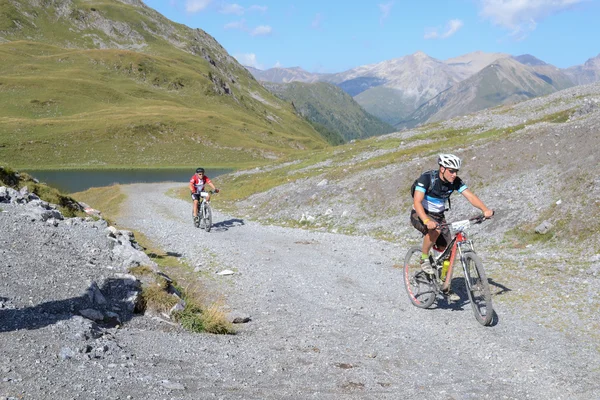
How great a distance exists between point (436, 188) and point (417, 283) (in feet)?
9.32

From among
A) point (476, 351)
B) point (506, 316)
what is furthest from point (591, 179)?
point (476, 351)

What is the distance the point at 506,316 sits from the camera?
10414mm

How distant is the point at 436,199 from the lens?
10.7 metres

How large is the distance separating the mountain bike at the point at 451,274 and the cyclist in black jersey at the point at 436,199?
0.24 m

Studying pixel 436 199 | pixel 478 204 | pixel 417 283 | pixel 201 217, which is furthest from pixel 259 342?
pixel 201 217

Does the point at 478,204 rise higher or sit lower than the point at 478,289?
higher

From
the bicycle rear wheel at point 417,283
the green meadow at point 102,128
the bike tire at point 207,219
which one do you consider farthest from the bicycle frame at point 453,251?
the green meadow at point 102,128

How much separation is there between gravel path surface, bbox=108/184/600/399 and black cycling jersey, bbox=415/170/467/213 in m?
2.68

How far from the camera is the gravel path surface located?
6.93m

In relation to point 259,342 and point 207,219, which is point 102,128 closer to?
point 207,219

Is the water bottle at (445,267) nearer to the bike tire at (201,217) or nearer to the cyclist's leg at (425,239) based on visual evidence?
the cyclist's leg at (425,239)

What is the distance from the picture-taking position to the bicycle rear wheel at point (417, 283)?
11384mm

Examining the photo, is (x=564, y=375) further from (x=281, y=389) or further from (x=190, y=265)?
(x=190, y=265)

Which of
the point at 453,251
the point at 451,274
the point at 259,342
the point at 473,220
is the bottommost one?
the point at 259,342
